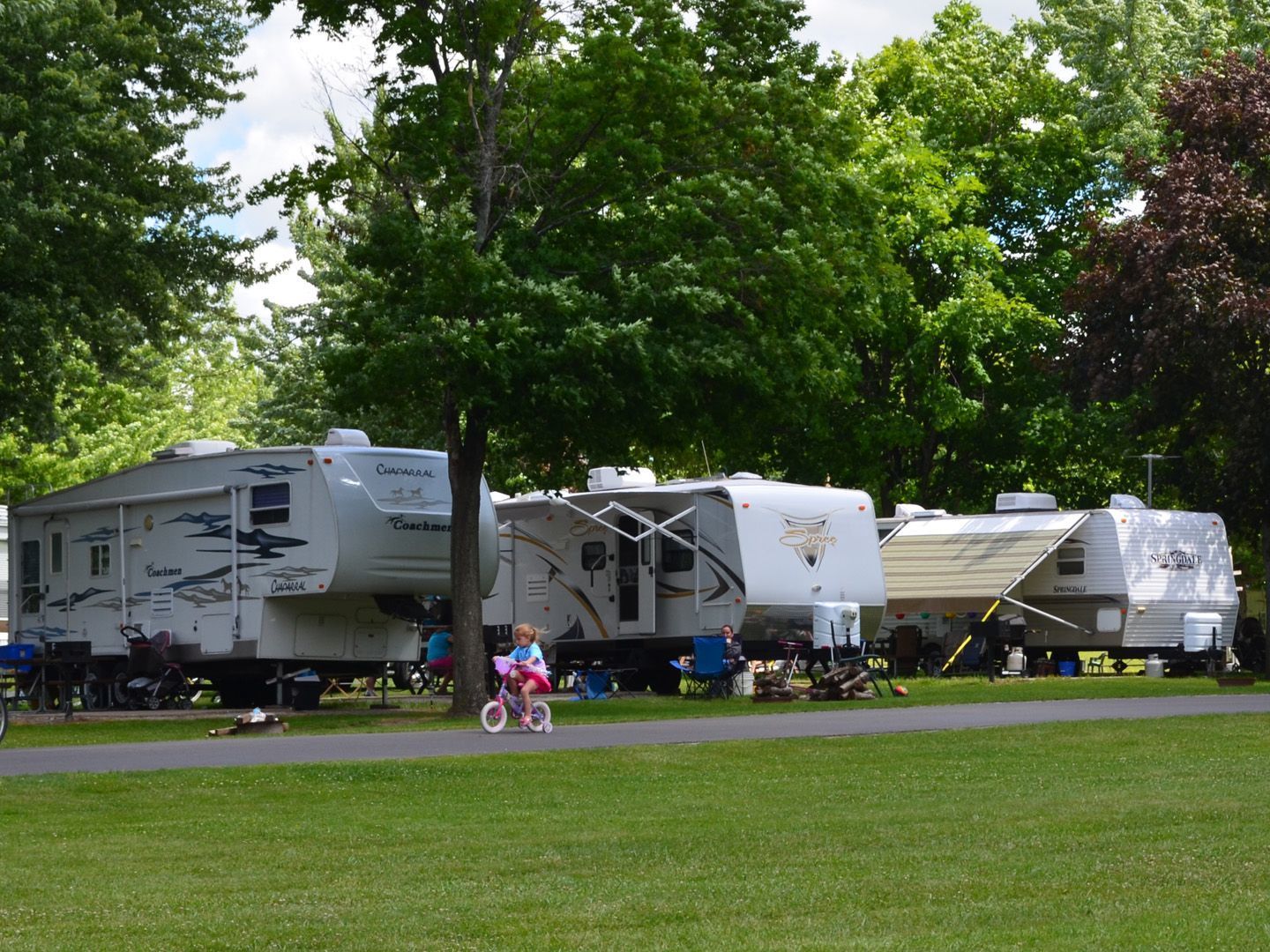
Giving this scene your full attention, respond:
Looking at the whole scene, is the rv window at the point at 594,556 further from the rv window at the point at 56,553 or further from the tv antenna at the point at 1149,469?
the tv antenna at the point at 1149,469

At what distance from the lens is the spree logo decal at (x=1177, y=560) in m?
35.1

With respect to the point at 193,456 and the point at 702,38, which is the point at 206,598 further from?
the point at 702,38

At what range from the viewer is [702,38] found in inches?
985

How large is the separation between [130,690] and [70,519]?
→ 3005 mm

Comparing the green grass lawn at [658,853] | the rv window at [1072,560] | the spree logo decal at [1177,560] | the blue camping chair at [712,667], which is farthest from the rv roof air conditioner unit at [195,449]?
the spree logo decal at [1177,560]

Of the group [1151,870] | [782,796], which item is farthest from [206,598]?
[1151,870]

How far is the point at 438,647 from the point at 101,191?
360 inches

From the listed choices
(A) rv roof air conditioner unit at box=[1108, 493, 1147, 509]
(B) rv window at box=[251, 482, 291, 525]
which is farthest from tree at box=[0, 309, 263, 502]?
(A) rv roof air conditioner unit at box=[1108, 493, 1147, 509]

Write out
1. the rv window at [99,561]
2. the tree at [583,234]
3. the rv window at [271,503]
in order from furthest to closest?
1. the rv window at [99,561]
2. the rv window at [271,503]
3. the tree at [583,234]

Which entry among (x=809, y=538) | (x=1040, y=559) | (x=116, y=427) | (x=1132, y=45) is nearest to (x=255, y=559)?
(x=809, y=538)

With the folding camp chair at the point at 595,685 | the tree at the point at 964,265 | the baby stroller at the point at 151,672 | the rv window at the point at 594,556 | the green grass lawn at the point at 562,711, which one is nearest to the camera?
the green grass lawn at the point at 562,711

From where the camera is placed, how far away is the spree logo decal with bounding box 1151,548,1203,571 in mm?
35125

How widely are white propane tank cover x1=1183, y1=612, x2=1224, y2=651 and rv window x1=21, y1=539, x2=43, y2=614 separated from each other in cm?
1925

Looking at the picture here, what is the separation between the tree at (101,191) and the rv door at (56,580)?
1511mm
